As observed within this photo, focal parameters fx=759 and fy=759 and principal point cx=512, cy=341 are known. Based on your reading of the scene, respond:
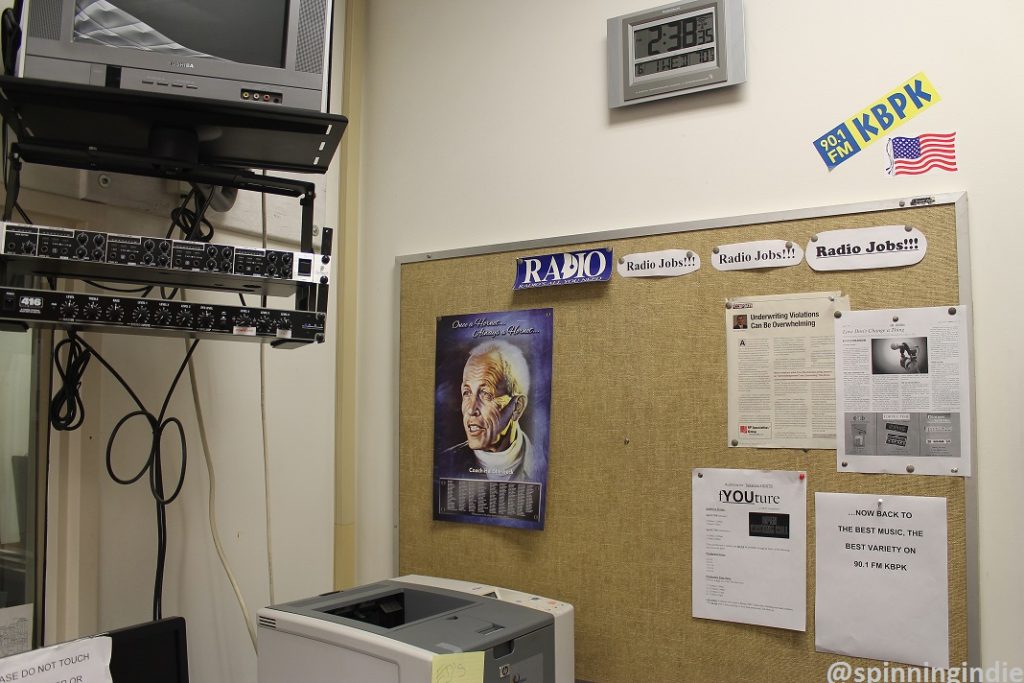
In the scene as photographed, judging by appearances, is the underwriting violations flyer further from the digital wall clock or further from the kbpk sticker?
the digital wall clock

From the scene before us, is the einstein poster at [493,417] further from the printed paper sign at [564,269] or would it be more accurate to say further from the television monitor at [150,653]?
the television monitor at [150,653]

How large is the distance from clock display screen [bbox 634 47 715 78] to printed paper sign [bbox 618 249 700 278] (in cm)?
39

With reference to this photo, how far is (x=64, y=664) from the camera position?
1.13 metres

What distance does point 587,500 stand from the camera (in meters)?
1.62

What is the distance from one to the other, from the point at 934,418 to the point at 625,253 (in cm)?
66

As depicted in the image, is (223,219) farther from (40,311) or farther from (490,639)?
(490,639)

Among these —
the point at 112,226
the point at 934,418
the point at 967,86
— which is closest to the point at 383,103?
the point at 112,226

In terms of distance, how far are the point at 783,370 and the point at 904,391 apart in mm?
208

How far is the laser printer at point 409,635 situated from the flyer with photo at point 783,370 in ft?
1.72

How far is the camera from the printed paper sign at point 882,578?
1312 mm

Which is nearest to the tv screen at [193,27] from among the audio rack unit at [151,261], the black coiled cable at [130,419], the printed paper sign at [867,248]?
the audio rack unit at [151,261]

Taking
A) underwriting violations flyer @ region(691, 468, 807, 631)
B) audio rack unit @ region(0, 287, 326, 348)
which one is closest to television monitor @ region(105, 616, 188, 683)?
audio rack unit @ region(0, 287, 326, 348)

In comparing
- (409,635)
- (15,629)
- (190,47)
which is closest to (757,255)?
(409,635)

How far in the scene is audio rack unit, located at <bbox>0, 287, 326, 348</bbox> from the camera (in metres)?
1.06
